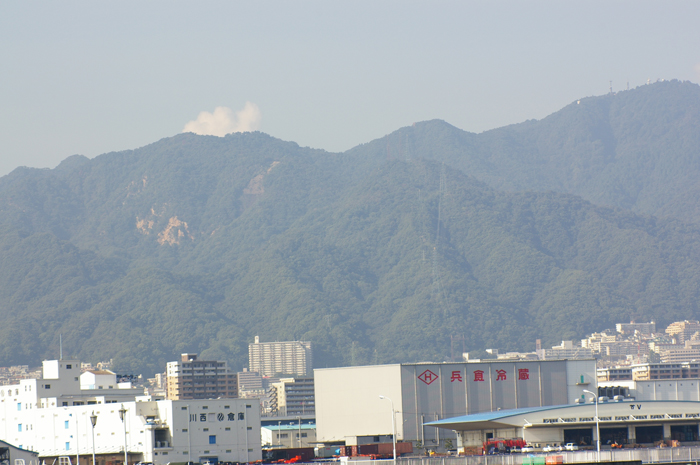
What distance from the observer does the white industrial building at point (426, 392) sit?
13450 centimetres

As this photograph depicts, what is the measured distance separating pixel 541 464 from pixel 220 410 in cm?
4672

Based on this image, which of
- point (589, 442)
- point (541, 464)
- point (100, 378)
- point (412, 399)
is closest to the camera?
point (541, 464)

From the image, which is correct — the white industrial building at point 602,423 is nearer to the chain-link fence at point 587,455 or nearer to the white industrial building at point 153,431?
the chain-link fence at point 587,455

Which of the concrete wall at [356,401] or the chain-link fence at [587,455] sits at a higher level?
the concrete wall at [356,401]

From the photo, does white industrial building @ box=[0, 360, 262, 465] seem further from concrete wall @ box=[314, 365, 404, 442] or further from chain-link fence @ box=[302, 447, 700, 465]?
chain-link fence @ box=[302, 447, 700, 465]

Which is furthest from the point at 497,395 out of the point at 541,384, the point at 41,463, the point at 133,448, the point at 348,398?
the point at 41,463

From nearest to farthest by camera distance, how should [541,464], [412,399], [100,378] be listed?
[541,464]
[412,399]
[100,378]

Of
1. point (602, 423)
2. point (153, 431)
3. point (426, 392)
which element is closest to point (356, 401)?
point (426, 392)

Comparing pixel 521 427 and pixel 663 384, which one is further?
pixel 663 384

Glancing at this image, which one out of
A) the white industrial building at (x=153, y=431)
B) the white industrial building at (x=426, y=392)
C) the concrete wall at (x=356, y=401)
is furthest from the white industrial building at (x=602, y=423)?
the white industrial building at (x=153, y=431)

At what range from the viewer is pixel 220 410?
123 m

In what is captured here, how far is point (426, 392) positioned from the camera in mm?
135750

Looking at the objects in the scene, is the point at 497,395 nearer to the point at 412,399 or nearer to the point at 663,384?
the point at 412,399

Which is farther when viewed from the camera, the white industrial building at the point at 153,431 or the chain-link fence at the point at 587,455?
the white industrial building at the point at 153,431
